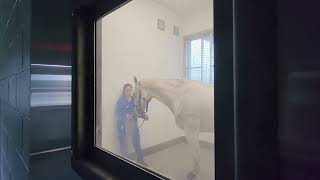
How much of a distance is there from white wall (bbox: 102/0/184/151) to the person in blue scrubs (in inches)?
1.3

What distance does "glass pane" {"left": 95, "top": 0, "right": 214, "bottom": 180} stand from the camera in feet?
1.96

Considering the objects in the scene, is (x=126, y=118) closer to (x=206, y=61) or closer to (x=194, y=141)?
(x=194, y=141)

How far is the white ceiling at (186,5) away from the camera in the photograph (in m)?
0.58

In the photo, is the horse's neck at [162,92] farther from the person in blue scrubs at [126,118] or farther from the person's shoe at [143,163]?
the person's shoe at [143,163]

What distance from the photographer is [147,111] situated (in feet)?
2.71

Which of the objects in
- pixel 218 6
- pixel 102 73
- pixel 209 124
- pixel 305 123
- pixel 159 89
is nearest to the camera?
pixel 305 123

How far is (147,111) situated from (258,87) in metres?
0.51

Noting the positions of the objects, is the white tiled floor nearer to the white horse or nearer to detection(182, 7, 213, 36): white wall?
A: the white horse

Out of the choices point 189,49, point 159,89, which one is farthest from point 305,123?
point 159,89

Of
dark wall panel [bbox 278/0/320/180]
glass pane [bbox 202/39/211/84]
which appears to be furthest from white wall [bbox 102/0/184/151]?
dark wall panel [bbox 278/0/320/180]

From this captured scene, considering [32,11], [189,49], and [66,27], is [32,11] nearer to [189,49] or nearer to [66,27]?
[66,27]

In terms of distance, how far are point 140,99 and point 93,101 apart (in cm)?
33

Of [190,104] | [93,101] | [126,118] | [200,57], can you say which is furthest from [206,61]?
[93,101]


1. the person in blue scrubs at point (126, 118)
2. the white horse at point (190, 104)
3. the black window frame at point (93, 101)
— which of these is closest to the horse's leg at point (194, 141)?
the white horse at point (190, 104)
